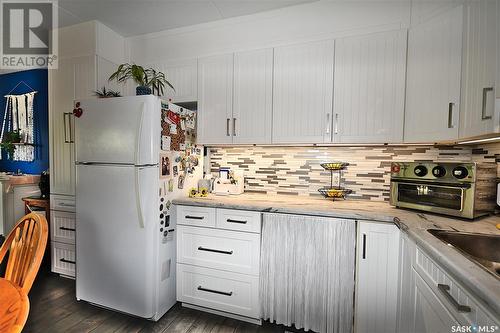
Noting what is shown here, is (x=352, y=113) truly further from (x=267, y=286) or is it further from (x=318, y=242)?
(x=267, y=286)

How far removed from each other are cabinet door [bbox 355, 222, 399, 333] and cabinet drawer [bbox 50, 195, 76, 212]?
104 inches

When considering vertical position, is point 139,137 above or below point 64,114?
below

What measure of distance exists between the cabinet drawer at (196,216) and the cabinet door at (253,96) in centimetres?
68

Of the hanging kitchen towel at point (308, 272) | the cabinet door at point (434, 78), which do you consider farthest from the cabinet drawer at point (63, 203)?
the cabinet door at point (434, 78)

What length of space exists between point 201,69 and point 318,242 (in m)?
1.80

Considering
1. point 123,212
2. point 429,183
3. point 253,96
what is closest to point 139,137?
point 123,212

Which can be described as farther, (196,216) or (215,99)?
(215,99)

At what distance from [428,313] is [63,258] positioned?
304 centimetres

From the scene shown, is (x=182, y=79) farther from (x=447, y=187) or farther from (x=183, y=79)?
(x=447, y=187)

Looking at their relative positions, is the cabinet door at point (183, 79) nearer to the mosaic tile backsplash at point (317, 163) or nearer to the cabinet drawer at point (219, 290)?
the mosaic tile backsplash at point (317, 163)

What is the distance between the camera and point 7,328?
30.0 inches

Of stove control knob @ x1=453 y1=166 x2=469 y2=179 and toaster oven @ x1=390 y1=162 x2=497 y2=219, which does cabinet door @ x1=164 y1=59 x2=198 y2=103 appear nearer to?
toaster oven @ x1=390 y1=162 x2=497 y2=219

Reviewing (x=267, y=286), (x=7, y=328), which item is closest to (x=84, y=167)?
(x=7, y=328)

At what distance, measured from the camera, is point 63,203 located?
7.70 ft
